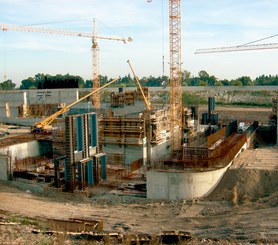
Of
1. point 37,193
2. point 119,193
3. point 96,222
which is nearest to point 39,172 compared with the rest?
point 37,193

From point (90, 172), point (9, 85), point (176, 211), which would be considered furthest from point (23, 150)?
point (9, 85)

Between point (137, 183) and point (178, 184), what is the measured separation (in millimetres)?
3486

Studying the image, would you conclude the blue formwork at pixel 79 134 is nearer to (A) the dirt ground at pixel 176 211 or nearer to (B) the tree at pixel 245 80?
(A) the dirt ground at pixel 176 211

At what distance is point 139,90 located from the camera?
36.1 metres

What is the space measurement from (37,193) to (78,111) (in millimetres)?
31719

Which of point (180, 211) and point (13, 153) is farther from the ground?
point (13, 153)

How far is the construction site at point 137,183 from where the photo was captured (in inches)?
578

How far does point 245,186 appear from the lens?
21.8 metres

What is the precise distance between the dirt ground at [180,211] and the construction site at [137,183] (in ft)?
0.17

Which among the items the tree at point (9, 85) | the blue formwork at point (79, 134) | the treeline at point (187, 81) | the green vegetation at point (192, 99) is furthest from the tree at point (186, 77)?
the blue formwork at point (79, 134)

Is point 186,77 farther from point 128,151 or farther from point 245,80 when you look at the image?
point 128,151

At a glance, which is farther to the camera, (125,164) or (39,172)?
(125,164)

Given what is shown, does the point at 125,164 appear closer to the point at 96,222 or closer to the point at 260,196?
the point at 260,196

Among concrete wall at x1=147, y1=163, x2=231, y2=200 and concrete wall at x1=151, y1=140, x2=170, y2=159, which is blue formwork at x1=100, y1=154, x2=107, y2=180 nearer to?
concrete wall at x1=147, y1=163, x2=231, y2=200
